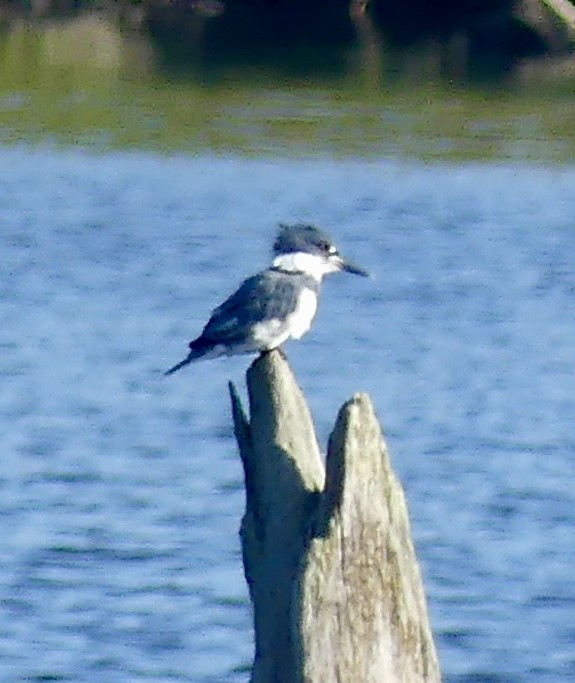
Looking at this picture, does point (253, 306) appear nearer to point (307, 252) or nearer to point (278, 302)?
point (278, 302)

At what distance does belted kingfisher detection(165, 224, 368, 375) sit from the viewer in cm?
601

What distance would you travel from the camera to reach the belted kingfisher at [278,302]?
6008mm

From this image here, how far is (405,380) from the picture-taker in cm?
1400

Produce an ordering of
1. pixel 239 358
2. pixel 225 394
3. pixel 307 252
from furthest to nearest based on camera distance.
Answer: pixel 239 358 < pixel 225 394 < pixel 307 252

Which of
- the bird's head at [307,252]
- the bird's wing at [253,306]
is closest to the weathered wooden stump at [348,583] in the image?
the bird's wing at [253,306]

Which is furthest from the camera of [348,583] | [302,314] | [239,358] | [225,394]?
[239,358]

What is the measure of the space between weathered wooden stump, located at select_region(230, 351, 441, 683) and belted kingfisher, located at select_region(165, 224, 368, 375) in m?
1.07

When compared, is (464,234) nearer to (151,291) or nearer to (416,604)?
(151,291)

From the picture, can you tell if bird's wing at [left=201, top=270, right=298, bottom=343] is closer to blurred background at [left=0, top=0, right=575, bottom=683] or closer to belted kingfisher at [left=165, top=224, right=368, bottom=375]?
belted kingfisher at [left=165, top=224, right=368, bottom=375]

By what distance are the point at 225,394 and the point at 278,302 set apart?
25.1 feet

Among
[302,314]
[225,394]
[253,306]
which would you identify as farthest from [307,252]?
[225,394]

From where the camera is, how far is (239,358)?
15047 millimetres

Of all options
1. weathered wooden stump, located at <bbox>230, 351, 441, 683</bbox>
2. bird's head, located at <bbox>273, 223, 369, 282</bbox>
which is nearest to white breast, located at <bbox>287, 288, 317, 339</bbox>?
bird's head, located at <bbox>273, 223, 369, 282</bbox>

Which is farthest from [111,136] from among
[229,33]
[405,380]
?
[229,33]
